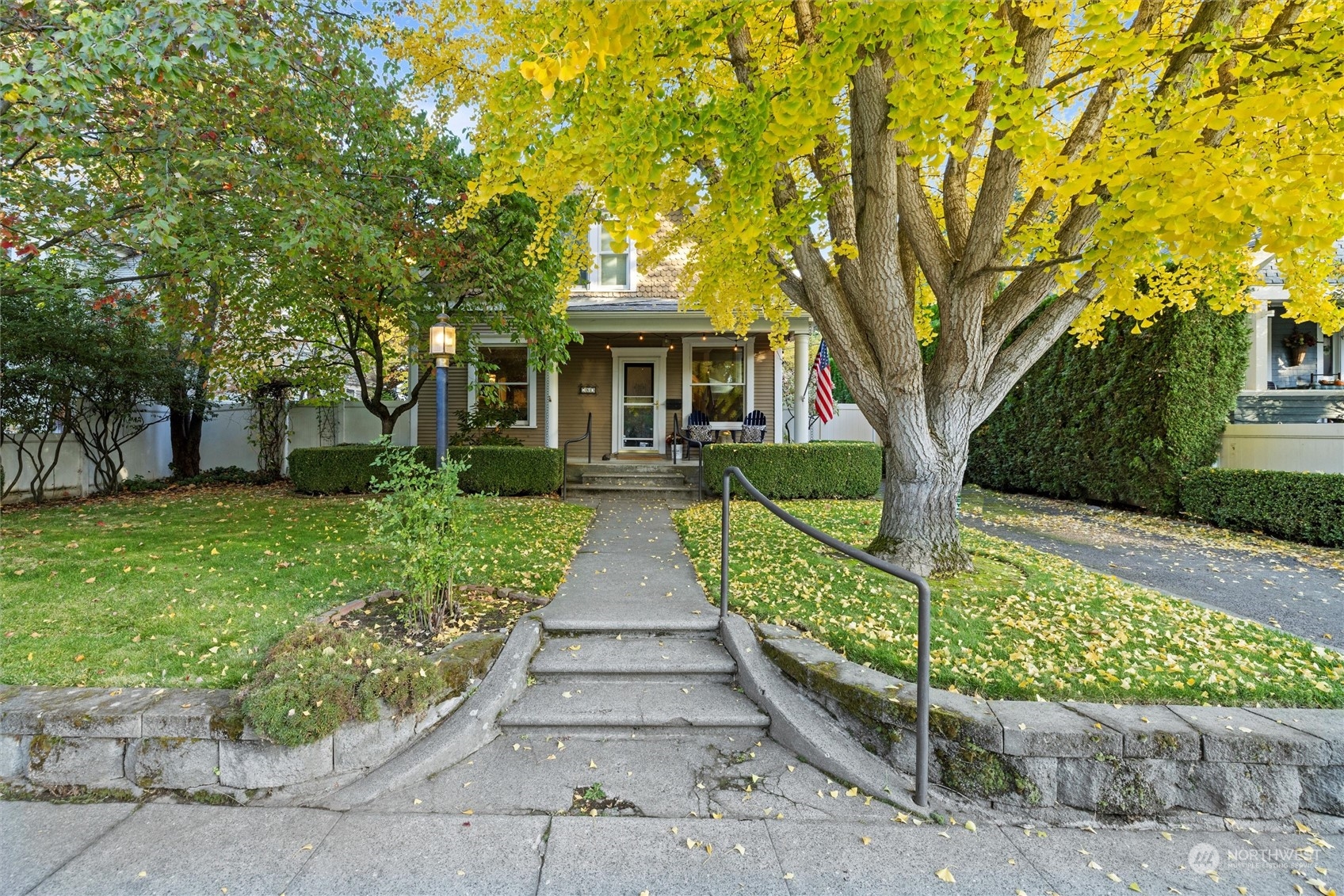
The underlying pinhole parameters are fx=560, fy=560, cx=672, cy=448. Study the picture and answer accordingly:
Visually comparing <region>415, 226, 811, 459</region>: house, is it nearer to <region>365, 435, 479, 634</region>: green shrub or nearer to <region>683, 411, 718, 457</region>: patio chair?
<region>683, 411, 718, 457</region>: patio chair

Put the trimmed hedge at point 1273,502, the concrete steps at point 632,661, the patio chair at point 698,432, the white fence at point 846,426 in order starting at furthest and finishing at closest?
1. the white fence at point 846,426
2. the patio chair at point 698,432
3. the trimmed hedge at point 1273,502
4. the concrete steps at point 632,661

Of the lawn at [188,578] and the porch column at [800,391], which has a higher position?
the porch column at [800,391]

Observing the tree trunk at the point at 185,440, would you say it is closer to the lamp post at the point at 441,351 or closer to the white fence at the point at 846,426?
the lamp post at the point at 441,351

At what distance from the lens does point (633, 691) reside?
3008 mm

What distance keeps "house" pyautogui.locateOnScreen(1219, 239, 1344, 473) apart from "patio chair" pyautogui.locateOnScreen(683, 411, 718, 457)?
6.90 meters

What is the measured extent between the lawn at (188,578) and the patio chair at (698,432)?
3.23 meters

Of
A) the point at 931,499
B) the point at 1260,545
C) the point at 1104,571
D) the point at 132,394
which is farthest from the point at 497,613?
the point at 132,394

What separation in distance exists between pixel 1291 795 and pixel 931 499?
2449mm

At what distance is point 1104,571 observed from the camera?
5.09m

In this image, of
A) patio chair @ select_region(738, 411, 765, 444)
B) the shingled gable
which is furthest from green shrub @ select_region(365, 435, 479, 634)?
the shingled gable

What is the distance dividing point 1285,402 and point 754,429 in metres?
7.92

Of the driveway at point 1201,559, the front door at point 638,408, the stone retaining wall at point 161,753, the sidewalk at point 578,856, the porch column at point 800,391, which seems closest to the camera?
the sidewalk at point 578,856

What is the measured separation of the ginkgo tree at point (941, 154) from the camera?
280 cm

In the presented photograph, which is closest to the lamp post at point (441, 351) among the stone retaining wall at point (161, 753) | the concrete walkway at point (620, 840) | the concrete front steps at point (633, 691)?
the concrete front steps at point (633, 691)
